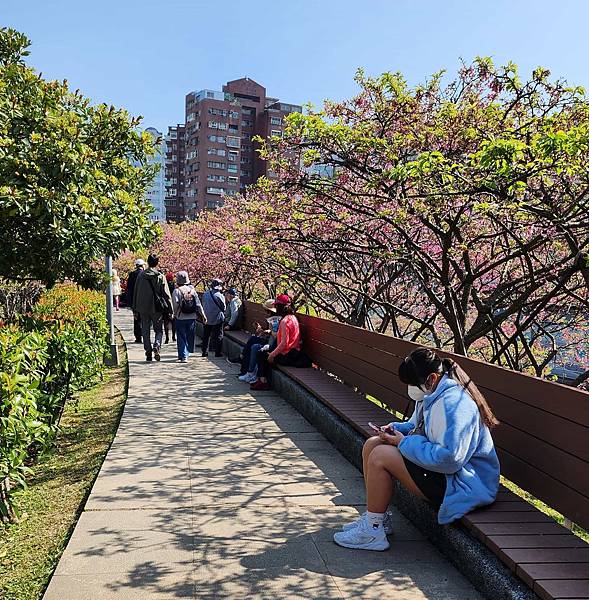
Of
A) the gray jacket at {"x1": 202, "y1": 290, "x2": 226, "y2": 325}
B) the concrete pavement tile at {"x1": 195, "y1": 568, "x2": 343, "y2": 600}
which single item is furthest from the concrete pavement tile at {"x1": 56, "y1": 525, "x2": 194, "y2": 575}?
the gray jacket at {"x1": 202, "y1": 290, "x2": 226, "y2": 325}

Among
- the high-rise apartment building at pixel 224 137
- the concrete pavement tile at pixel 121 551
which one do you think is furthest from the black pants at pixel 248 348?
the high-rise apartment building at pixel 224 137

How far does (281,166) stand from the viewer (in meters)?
8.73

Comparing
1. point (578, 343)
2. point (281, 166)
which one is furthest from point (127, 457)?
point (578, 343)

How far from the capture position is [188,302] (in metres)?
11.6

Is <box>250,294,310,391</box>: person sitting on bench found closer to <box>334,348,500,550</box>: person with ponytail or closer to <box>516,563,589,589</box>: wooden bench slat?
<box>334,348,500,550</box>: person with ponytail

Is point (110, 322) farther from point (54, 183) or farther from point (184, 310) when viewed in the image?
point (54, 183)

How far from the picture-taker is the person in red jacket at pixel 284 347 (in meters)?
9.07

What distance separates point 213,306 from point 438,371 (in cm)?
956

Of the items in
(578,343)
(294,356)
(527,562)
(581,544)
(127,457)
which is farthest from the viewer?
(578,343)

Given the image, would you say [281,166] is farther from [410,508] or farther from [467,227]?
[410,508]

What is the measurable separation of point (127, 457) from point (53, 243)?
219 centimetres

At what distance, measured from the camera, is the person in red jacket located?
9070 millimetres

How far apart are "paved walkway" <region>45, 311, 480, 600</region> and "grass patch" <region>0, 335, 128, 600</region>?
130 millimetres

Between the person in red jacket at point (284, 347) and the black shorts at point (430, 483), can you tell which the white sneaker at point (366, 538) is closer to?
the black shorts at point (430, 483)
